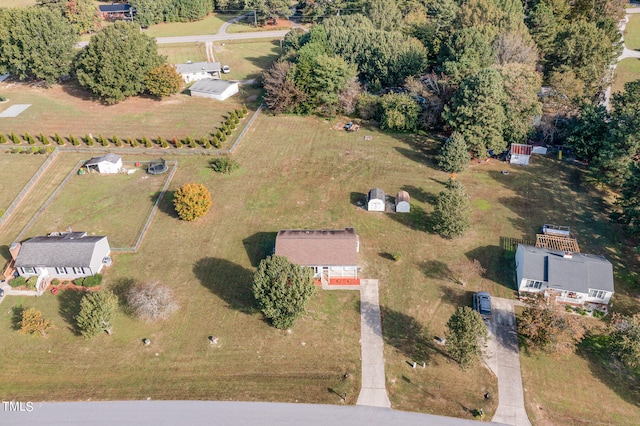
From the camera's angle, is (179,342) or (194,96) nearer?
(179,342)

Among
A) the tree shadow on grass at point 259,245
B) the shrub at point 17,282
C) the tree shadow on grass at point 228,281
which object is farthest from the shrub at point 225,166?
→ the shrub at point 17,282

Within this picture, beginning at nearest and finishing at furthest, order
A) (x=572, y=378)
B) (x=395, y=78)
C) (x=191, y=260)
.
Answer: (x=572, y=378), (x=191, y=260), (x=395, y=78)

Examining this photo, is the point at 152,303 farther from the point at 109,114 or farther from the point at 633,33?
the point at 633,33

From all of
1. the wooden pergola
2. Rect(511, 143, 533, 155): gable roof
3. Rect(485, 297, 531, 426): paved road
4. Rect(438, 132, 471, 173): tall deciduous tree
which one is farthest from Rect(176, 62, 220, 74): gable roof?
Rect(485, 297, 531, 426): paved road

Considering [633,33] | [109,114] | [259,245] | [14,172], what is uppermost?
[633,33]

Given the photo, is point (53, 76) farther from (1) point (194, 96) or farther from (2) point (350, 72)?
(2) point (350, 72)

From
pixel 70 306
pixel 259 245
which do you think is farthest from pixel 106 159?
pixel 259 245

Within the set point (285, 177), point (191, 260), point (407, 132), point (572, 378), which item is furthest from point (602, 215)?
point (191, 260)
